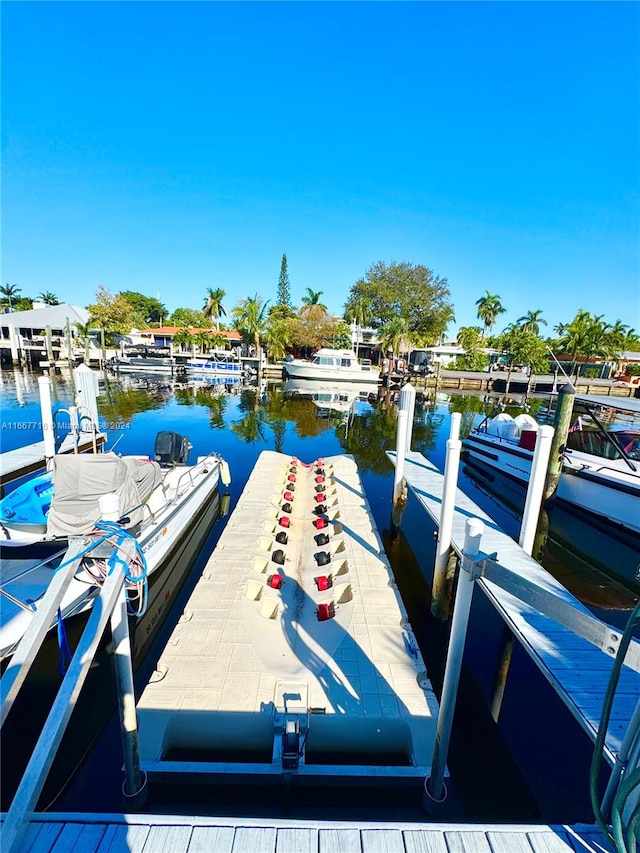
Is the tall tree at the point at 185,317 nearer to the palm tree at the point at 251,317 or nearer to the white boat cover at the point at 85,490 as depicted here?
the palm tree at the point at 251,317

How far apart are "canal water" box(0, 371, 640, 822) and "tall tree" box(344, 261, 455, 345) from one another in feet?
116

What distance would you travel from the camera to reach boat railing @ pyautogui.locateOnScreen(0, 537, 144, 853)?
2303 millimetres

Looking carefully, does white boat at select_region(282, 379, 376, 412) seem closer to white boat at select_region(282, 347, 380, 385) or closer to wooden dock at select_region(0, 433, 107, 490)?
white boat at select_region(282, 347, 380, 385)

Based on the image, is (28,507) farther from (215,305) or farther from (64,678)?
(215,305)

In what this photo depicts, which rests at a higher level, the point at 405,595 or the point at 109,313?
the point at 109,313

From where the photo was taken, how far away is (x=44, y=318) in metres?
52.9

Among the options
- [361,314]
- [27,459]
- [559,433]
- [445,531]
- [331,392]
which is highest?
[361,314]

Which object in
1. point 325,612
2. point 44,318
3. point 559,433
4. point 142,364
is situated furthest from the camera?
point 44,318

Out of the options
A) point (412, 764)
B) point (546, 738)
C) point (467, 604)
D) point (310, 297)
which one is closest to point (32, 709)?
point (412, 764)

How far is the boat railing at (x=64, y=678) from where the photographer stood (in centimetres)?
230

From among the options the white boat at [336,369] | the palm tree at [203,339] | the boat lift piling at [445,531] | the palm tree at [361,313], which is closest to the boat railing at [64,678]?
the boat lift piling at [445,531]

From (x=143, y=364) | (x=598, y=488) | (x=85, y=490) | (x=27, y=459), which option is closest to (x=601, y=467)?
(x=598, y=488)

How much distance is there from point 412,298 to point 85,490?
2296 inches

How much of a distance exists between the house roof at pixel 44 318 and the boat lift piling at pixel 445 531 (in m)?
59.0
